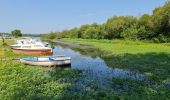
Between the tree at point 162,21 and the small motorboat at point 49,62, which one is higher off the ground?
the tree at point 162,21

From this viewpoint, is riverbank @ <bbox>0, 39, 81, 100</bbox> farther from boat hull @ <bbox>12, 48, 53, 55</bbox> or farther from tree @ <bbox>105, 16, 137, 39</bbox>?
tree @ <bbox>105, 16, 137, 39</bbox>

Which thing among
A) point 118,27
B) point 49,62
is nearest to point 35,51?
point 49,62

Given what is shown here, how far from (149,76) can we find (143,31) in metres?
59.5

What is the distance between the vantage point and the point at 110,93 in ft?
55.8

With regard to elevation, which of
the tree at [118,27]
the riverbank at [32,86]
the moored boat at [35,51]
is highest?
the tree at [118,27]

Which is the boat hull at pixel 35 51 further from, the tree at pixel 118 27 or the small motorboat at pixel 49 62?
the tree at pixel 118 27

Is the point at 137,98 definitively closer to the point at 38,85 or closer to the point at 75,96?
the point at 75,96

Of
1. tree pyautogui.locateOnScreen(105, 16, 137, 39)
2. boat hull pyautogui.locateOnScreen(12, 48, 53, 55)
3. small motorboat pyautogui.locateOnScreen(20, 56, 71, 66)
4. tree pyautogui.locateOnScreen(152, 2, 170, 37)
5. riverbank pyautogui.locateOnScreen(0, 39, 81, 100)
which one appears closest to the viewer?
riverbank pyautogui.locateOnScreen(0, 39, 81, 100)

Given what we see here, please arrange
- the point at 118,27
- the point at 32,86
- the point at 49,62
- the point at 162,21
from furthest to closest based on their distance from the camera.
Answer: the point at 118,27
the point at 162,21
the point at 49,62
the point at 32,86

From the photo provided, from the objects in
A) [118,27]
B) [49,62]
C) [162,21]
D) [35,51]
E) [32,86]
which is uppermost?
[162,21]

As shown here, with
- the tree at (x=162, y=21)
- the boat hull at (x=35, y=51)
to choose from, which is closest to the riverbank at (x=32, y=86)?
the boat hull at (x=35, y=51)

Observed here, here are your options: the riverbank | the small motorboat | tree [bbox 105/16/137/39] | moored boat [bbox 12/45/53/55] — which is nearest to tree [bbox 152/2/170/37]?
tree [bbox 105/16/137/39]

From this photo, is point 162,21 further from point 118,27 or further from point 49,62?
point 49,62

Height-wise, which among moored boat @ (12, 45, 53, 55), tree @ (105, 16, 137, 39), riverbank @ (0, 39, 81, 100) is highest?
tree @ (105, 16, 137, 39)
